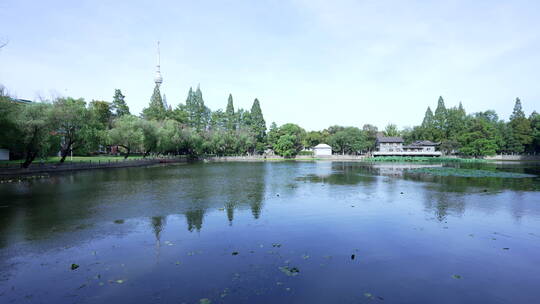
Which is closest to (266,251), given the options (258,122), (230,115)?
(258,122)

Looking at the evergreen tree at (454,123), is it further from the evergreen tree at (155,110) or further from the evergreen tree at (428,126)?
the evergreen tree at (155,110)

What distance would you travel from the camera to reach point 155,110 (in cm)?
7962

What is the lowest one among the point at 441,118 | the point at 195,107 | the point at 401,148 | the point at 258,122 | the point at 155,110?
the point at 401,148

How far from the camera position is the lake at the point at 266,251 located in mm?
6684

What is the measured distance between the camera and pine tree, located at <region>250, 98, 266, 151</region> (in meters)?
92.4

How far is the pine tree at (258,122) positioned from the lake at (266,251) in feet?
247

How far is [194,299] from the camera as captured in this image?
247 inches

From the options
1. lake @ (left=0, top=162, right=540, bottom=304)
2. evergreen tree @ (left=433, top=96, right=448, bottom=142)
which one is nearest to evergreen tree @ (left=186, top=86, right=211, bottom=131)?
evergreen tree @ (left=433, top=96, right=448, bottom=142)

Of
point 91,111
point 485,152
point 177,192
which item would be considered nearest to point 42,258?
point 177,192

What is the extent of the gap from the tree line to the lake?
87.5 feet

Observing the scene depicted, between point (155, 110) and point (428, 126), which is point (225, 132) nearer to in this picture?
point (155, 110)

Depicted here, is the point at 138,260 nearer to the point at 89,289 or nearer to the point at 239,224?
the point at 89,289

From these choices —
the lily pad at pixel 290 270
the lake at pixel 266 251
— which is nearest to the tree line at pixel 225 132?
the lake at pixel 266 251

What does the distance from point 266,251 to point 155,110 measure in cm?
7818
